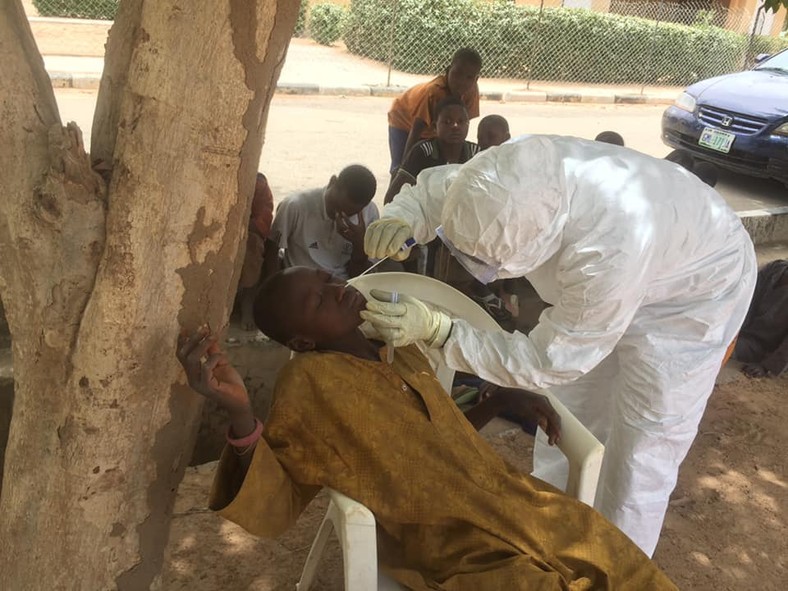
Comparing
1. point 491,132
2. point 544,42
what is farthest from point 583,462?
point 544,42

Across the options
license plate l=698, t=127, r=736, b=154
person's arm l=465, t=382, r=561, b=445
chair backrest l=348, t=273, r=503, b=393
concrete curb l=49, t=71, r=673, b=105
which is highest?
chair backrest l=348, t=273, r=503, b=393

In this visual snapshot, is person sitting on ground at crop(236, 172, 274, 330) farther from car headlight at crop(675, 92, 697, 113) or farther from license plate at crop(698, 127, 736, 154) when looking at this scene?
car headlight at crop(675, 92, 697, 113)

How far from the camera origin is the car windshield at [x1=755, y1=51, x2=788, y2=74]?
8.42 meters

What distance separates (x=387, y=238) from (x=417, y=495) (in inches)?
27.1

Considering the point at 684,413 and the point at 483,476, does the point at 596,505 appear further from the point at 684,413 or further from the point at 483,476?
the point at 483,476

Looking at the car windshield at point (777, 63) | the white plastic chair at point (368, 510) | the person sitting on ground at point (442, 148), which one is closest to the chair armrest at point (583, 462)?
the white plastic chair at point (368, 510)

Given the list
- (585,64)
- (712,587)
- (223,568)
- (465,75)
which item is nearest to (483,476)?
(223,568)

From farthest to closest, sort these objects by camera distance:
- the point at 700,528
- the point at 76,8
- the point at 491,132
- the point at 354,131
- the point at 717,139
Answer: the point at 76,8, the point at 354,131, the point at 717,139, the point at 491,132, the point at 700,528

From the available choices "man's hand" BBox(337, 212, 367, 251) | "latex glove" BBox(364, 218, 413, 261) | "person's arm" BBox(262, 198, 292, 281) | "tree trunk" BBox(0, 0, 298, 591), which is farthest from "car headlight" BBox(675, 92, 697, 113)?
"tree trunk" BBox(0, 0, 298, 591)

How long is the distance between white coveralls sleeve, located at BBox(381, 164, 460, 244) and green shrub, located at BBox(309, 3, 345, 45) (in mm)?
12301

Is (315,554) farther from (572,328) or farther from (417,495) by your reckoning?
(572,328)

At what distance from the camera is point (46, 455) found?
1.54m

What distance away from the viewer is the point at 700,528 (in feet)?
10.1

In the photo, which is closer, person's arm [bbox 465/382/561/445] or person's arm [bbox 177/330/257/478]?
person's arm [bbox 177/330/257/478]
